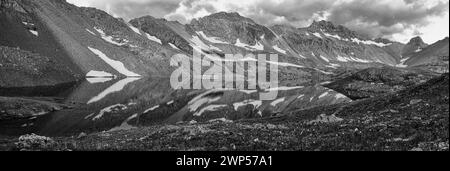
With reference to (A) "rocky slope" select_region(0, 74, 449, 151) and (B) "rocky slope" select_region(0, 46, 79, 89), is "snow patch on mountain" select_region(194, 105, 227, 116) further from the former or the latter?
(B) "rocky slope" select_region(0, 46, 79, 89)

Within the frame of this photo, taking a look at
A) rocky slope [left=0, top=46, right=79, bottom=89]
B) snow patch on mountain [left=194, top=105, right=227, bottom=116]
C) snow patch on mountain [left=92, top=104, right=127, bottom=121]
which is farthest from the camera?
rocky slope [left=0, top=46, right=79, bottom=89]

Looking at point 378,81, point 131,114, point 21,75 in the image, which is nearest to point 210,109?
point 131,114

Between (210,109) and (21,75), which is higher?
(21,75)

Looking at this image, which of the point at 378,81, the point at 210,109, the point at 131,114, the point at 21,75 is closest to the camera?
the point at 131,114

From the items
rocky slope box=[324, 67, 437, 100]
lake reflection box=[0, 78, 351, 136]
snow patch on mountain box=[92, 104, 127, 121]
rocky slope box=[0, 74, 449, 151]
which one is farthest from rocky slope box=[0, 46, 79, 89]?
rocky slope box=[0, 74, 449, 151]

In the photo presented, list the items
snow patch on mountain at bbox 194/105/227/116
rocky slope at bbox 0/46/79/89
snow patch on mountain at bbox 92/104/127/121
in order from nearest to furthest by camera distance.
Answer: snow patch on mountain at bbox 92/104/127/121
snow patch on mountain at bbox 194/105/227/116
rocky slope at bbox 0/46/79/89

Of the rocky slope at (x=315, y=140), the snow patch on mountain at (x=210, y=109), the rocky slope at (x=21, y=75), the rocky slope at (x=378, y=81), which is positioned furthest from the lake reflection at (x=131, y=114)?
the rocky slope at (x=21, y=75)

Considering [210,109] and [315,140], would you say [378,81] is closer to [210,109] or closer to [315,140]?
[210,109]

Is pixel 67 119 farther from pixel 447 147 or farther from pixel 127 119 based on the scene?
pixel 447 147

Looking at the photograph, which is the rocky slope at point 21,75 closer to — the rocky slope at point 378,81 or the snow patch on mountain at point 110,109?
the snow patch on mountain at point 110,109

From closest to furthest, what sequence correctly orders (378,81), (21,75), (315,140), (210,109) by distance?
(315,140) → (210,109) → (378,81) → (21,75)

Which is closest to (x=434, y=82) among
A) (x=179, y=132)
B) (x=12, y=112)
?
(x=179, y=132)
